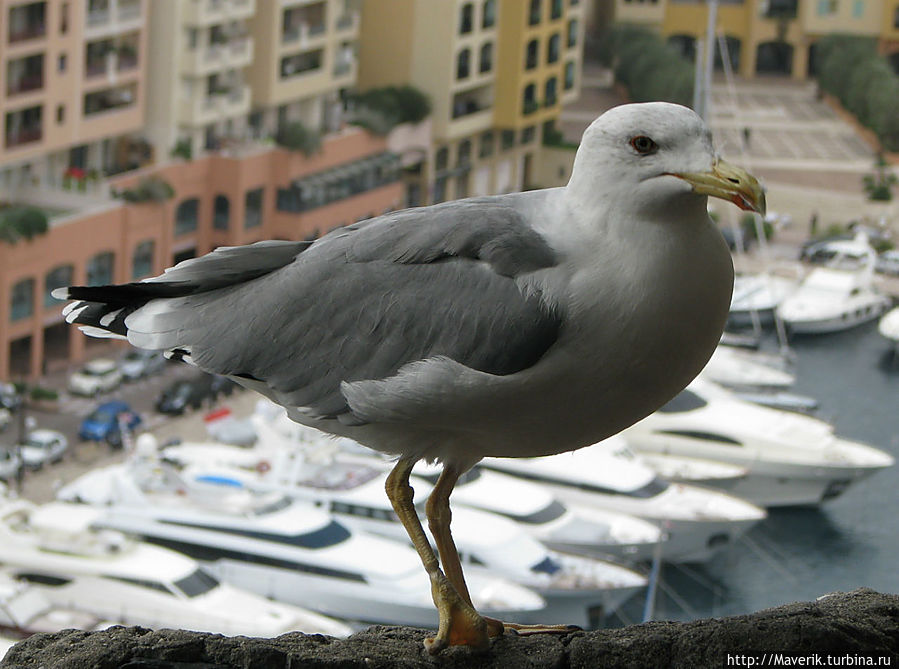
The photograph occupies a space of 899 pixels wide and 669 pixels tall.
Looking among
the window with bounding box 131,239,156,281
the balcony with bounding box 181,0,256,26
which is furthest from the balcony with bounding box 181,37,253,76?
the window with bounding box 131,239,156,281

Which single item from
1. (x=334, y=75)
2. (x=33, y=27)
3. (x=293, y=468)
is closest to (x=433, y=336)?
(x=293, y=468)

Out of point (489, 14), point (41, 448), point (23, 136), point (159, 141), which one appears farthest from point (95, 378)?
point (489, 14)

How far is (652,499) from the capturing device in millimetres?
29375

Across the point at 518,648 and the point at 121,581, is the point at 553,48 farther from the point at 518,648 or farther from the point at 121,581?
the point at 518,648

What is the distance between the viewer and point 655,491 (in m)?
29.6

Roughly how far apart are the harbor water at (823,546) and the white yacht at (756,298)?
215 centimetres

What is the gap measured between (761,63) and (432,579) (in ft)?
188

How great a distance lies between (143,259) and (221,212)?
2699mm

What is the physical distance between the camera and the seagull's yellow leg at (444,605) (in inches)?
235

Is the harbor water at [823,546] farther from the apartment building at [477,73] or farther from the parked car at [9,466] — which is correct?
the apartment building at [477,73]

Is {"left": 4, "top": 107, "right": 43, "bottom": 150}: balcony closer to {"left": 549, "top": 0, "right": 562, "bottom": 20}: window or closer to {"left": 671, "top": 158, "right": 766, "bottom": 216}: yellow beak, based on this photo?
{"left": 549, "top": 0, "right": 562, "bottom": 20}: window

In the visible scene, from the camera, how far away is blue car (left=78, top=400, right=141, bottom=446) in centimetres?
2898

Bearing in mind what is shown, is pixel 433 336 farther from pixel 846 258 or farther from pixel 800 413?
pixel 846 258

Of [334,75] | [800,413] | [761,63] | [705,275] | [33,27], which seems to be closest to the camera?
[705,275]
